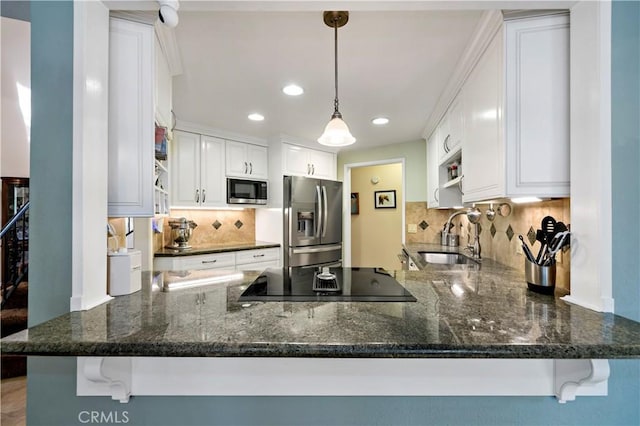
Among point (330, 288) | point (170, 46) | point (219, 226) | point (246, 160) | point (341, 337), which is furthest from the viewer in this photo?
point (219, 226)

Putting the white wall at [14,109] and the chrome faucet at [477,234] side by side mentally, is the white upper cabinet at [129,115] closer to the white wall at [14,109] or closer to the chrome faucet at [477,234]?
the chrome faucet at [477,234]

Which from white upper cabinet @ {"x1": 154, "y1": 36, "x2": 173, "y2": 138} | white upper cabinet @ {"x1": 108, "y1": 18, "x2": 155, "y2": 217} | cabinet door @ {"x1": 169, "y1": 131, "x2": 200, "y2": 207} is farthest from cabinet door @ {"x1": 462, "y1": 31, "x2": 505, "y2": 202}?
cabinet door @ {"x1": 169, "y1": 131, "x2": 200, "y2": 207}

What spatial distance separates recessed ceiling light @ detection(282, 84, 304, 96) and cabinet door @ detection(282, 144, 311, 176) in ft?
4.57

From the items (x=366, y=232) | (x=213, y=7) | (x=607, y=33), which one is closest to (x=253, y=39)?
(x=213, y=7)

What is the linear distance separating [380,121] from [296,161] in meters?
1.30

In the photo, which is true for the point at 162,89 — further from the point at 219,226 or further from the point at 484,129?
the point at 219,226

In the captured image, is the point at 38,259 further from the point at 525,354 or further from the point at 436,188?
the point at 436,188

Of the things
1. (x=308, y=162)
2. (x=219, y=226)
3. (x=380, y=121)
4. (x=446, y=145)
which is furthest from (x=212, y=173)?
(x=446, y=145)

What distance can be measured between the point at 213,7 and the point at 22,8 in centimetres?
92

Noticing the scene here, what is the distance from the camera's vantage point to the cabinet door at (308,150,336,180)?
158 inches

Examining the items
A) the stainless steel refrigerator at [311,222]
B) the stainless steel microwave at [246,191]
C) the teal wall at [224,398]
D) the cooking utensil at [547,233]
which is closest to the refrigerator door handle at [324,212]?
the stainless steel refrigerator at [311,222]

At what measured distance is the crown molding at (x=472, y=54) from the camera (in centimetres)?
134

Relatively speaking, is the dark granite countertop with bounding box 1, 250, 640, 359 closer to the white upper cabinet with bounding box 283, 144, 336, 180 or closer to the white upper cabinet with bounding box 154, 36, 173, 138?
the white upper cabinet with bounding box 154, 36, 173, 138

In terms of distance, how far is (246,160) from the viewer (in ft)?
12.0
